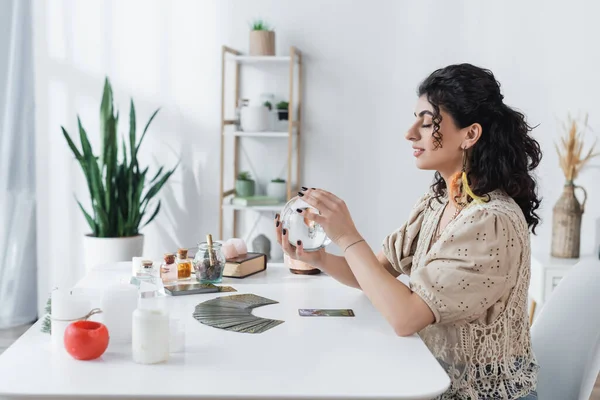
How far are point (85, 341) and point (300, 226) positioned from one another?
62 cm

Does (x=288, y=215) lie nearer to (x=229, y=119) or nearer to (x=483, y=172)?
(x=483, y=172)

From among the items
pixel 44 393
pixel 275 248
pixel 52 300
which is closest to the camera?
pixel 44 393

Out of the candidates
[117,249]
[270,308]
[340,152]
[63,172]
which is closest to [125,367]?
[270,308]

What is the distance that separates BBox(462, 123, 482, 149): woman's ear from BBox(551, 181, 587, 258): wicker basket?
193 cm

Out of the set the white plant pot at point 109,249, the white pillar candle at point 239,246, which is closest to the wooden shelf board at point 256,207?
the white plant pot at point 109,249

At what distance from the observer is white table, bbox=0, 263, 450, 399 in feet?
4.00

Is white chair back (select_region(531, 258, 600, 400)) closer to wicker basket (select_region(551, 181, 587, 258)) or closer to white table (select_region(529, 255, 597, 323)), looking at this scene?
white table (select_region(529, 255, 597, 323))

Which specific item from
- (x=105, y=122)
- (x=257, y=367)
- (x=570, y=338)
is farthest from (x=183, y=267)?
(x=105, y=122)

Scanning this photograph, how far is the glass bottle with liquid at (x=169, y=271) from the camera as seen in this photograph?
196cm

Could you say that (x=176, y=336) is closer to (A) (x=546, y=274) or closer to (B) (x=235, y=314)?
(B) (x=235, y=314)

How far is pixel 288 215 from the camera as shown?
1756 mm

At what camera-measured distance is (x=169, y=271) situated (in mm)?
1979

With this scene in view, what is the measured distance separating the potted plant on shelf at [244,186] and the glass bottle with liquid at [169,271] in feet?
5.88

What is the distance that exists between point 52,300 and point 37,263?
283cm
